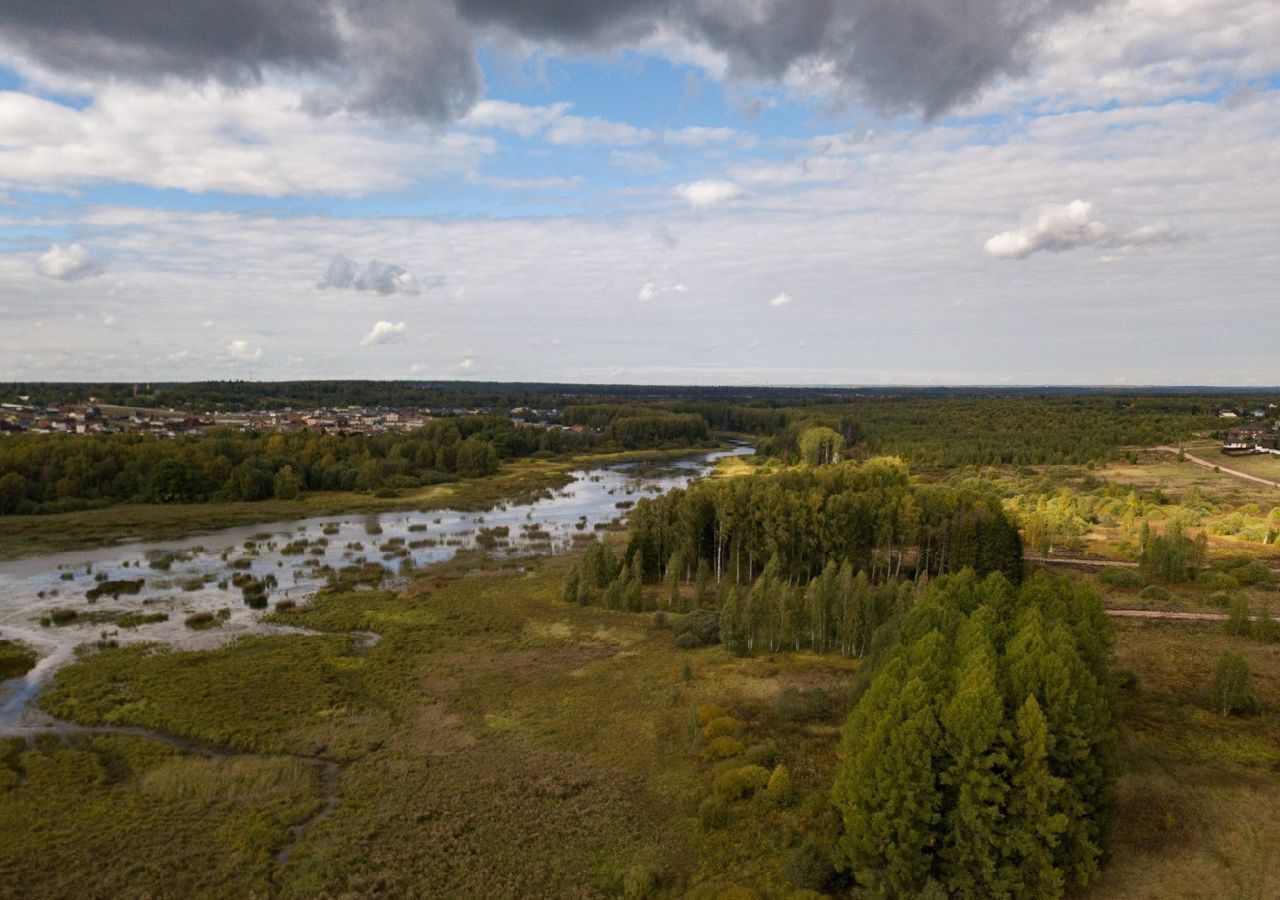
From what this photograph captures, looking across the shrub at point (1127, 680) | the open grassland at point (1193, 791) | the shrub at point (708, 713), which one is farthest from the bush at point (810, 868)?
the shrub at point (1127, 680)

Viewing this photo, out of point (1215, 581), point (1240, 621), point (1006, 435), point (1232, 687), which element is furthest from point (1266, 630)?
point (1006, 435)

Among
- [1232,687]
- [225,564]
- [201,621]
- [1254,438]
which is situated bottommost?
[225,564]

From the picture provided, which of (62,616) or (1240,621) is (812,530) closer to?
(1240,621)

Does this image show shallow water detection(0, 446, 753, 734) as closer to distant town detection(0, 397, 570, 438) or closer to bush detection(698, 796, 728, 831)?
bush detection(698, 796, 728, 831)

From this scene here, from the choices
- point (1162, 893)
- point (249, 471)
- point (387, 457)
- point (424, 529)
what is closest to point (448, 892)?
point (1162, 893)

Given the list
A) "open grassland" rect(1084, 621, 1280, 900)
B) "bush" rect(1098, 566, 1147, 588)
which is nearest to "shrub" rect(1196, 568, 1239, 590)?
"bush" rect(1098, 566, 1147, 588)

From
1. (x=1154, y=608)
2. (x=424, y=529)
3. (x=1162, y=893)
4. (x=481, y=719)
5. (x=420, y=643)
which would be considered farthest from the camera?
(x=424, y=529)

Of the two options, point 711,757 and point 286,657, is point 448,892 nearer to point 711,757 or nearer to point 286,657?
point 711,757
